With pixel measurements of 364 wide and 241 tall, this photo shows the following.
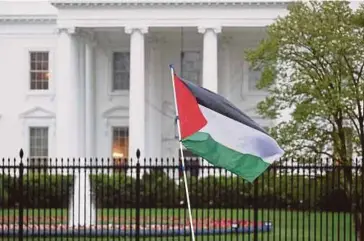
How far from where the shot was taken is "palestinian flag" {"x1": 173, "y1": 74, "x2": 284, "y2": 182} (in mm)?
14680

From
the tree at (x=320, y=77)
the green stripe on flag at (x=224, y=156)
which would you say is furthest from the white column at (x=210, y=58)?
the green stripe on flag at (x=224, y=156)

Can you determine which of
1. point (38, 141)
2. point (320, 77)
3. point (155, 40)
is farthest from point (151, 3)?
point (320, 77)

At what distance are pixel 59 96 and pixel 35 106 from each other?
4.31 m

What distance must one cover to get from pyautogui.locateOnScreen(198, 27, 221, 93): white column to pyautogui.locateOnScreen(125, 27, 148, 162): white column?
8.42 ft

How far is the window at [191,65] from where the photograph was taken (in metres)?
47.4

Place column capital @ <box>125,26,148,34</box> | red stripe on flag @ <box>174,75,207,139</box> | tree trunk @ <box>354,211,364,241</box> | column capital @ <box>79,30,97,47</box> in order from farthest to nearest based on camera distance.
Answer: column capital @ <box>79,30,97,47</box> → column capital @ <box>125,26,148,34</box> → tree trunk @ <box>354,211,364,241</box> → red stripe on flag @ <box>174,75,207,139</box>

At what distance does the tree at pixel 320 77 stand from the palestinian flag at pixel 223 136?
22.7 feet

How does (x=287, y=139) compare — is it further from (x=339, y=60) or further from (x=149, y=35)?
(x=149, y=35)

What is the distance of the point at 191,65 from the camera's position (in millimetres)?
47656

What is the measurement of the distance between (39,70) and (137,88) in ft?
22.2

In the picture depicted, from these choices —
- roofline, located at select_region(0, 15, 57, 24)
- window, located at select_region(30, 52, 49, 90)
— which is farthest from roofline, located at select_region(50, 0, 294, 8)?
window, located at select_region(30, 52, 49, 90)

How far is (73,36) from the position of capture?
43562 mm

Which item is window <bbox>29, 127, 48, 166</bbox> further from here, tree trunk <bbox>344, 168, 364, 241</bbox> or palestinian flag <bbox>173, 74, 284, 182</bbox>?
palestinian flag <bbox>173, 74, 284, 182</bbox>

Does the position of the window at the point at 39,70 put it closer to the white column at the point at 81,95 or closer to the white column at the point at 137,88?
the white column at the point at 81,95
